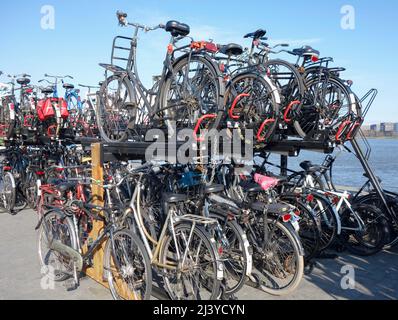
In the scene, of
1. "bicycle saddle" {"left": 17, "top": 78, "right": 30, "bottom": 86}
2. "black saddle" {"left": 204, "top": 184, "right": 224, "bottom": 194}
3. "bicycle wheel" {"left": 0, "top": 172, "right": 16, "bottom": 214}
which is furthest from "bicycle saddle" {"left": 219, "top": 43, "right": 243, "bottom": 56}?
"bicycle saddle" {"left": 17, "top": 78, "right": 30, "bottom": 86}

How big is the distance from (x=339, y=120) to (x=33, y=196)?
6.59 m

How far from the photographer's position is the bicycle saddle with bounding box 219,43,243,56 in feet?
15.7

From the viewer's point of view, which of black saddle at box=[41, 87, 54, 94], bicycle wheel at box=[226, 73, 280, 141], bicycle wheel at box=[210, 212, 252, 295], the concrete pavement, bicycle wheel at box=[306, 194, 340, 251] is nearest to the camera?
bicycle wheel at box=[210, 212, 252, 295]

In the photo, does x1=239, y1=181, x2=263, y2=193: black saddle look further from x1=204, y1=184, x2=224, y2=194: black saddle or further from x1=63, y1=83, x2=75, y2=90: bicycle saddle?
x1=63, y1=83, x2=75, y2=90: bicycle saddle

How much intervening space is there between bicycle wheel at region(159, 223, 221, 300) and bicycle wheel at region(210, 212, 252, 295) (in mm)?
185

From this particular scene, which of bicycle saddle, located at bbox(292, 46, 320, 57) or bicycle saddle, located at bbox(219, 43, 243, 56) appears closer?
bicycle saddle, located at bbox(219, 43, 243, 56)

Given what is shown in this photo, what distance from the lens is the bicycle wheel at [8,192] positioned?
25.4 feet

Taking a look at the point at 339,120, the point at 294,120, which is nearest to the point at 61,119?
the point at 294,120

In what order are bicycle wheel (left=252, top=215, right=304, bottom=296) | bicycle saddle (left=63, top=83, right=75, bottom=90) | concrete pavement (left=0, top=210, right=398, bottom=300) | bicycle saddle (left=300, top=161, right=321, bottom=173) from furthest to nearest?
bicycle saddle (left=63, top=83, right=75, bottom=90), bicycle saddle (left=300, top=161, right=321, bottom=173), concrete pavement (left=0, top=210, right=398, bottom=300), bicycle wheel (left=252, top=215, right=304, bottom=296)

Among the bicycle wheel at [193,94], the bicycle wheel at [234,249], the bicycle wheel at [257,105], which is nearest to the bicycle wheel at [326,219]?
the bicycle wheel at [257,105]

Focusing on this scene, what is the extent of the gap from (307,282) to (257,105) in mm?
2196

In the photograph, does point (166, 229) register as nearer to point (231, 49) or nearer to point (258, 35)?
point (231, 49)

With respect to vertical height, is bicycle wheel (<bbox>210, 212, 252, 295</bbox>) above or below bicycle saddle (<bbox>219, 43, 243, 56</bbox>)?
below

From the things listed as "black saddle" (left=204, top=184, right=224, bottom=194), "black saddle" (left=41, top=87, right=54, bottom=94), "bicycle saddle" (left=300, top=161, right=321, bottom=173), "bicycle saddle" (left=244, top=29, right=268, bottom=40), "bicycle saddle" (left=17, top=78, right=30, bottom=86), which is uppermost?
"bicycle saddle" (left=244, top=29, right=268, bottom=40)
